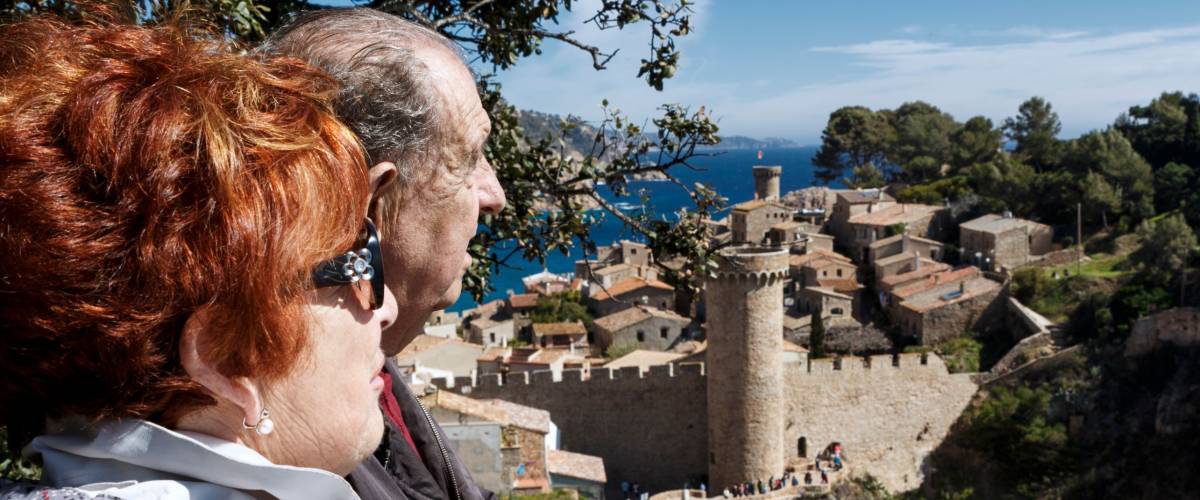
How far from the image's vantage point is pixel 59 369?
946 mm

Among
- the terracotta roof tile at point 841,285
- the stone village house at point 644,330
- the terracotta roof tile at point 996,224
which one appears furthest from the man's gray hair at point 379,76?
the terracotta roof tile at point 996,224

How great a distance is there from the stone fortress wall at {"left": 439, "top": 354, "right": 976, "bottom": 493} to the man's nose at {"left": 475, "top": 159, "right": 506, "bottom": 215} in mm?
16747

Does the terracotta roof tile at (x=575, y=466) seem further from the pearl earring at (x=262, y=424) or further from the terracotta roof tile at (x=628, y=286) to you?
the pearl earring at (x=262, y=424)

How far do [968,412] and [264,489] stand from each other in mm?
21722

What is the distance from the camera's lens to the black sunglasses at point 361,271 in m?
1.05

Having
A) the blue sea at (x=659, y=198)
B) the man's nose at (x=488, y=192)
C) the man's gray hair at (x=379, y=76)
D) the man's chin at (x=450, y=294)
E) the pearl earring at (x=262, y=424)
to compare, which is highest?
the man's gray hair at (x=379, y=76)

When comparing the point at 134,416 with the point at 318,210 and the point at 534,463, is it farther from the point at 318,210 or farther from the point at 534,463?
the point at 534,463

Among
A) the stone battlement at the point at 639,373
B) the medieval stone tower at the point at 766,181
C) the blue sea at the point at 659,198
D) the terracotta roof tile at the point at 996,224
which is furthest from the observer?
the medieval stone tower at the point at 766,181

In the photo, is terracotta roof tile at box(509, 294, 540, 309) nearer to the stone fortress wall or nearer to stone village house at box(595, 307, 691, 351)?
stone village house at box(595, 307, 691, 351)

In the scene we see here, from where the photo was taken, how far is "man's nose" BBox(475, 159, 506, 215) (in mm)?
1480

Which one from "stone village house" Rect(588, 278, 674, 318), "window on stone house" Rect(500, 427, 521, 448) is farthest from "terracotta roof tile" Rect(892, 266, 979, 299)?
"window on stone house" Rect(500, 427, 521, 448)

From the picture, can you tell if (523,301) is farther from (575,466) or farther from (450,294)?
(450,294)

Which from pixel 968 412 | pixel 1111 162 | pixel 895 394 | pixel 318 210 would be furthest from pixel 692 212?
pixel 1111 162

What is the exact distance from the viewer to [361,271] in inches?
42.7
